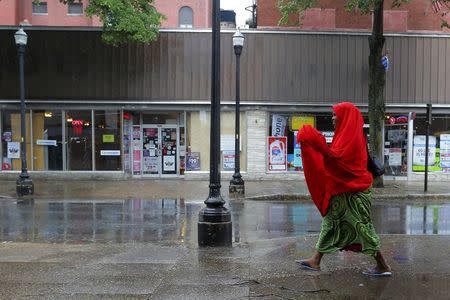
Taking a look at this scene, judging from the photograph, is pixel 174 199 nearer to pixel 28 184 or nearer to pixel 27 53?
pixel 28 184

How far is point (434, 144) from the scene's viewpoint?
19922mm

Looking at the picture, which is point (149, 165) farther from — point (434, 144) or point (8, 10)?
point (8, 10)

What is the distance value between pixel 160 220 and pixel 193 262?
502 cm

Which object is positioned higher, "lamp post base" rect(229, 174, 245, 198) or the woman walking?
the woman walking

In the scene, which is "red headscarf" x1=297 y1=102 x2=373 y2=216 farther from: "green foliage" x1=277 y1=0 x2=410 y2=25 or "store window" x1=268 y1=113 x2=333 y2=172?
"store window" x1=268 y1=113 x2=333 y2=172

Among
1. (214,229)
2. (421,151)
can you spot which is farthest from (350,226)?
(421,151)

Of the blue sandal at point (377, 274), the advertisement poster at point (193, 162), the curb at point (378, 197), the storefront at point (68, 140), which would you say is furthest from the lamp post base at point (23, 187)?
the blue sandal at point (377, 274)

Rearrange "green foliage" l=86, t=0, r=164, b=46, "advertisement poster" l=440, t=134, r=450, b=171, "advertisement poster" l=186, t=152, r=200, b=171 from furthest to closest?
1. "advertisement poster" l=440, t=134, r=450, b=171
2. "advertisement poster" l=186, t=152, r=200, b=171
3. "green foliage" l=86, t=0, r=164, b=46

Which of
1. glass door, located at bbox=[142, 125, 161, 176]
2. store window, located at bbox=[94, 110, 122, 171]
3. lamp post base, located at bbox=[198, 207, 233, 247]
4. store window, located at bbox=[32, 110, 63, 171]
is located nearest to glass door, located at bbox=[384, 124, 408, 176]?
glass door, located at bbox=[142, 125, 161, 176]

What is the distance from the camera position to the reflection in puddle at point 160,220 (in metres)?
9.32

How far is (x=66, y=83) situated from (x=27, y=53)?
6.31ft

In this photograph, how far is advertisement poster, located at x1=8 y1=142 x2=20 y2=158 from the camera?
19.9m

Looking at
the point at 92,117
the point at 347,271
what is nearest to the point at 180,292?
the point at 347,271

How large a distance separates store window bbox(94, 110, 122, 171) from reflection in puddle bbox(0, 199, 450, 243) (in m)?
5.66
